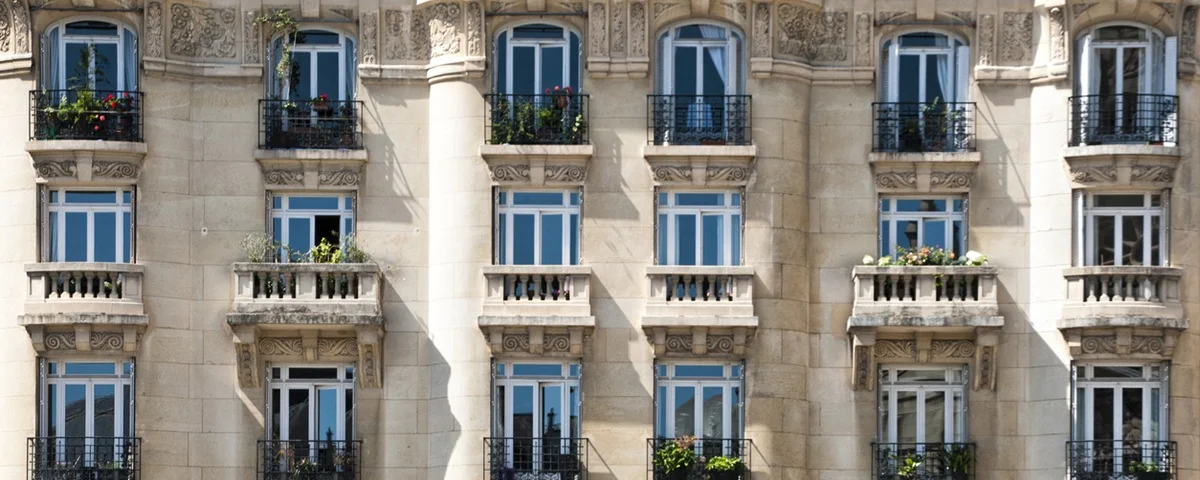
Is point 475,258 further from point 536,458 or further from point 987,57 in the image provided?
point 987,57

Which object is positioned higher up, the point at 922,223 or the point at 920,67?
the point at 920,67

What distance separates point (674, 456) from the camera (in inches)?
1887

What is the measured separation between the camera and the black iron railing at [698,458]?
47.8 metres

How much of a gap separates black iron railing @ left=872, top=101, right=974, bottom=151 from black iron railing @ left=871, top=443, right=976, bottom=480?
5.19 m

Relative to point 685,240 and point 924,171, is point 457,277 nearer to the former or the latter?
point 685,240

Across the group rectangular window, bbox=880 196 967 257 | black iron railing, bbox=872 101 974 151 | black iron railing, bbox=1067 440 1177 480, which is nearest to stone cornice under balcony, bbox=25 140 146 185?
black iron railing, bbox=872 101 974 151

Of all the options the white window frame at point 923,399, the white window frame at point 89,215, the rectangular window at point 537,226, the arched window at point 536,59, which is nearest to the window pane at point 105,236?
the white window frame at point 89,215

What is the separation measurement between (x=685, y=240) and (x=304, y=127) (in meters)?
6.91

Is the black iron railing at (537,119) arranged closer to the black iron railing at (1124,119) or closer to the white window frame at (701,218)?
the white window frame at (701,218)

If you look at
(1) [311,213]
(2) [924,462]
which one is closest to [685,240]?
(2) [924,462]

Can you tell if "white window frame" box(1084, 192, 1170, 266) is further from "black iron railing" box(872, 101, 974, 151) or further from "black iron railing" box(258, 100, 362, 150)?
"black iron railing" box(258, 100, 362, 150)

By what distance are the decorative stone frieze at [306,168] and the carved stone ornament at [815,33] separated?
7.75 metres

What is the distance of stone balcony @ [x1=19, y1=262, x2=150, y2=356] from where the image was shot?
157 ft

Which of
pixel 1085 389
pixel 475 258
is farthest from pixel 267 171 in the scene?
pixel 1085 389
